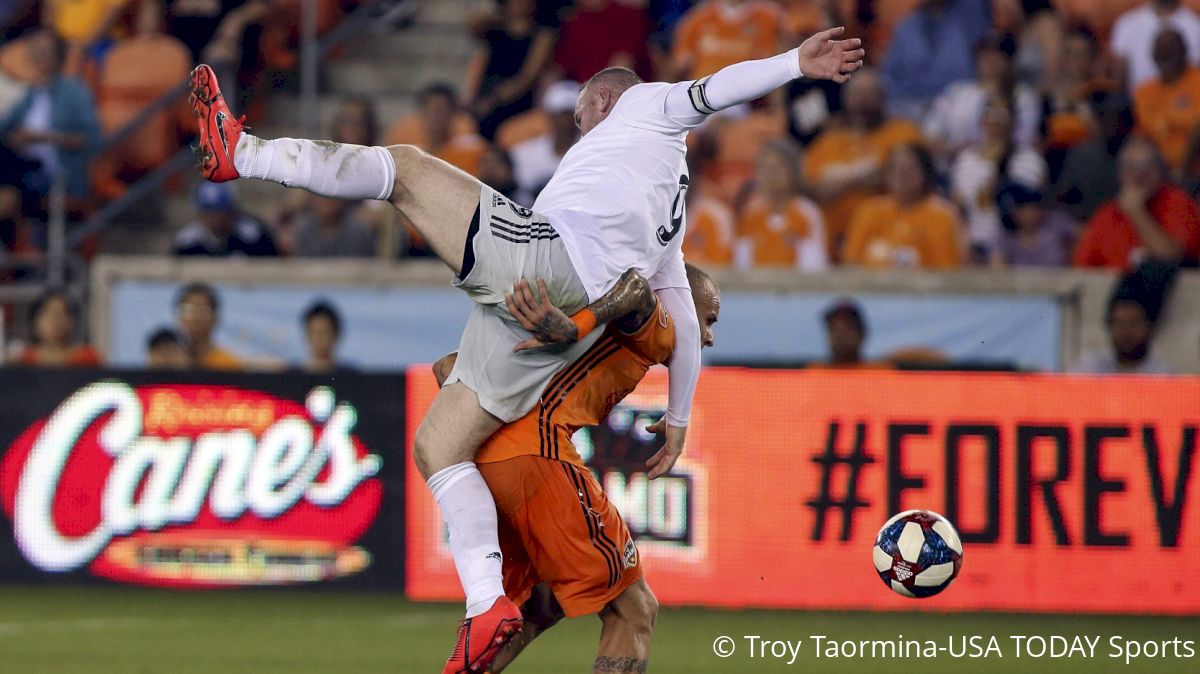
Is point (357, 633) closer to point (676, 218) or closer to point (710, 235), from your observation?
point (676, 218)

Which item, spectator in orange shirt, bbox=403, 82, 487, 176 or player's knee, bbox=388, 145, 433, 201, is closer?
player's knee, bbox=388, 145, 433, 201

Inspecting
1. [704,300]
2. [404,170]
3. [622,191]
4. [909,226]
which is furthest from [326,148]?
[909,226]

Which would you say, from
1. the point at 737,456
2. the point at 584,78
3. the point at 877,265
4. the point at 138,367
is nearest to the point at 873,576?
the point at 737,456

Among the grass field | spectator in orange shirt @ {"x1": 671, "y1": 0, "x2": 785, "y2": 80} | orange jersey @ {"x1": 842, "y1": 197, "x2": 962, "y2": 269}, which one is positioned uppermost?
spectator in orange shirt @ {"x1": 671, "y1": 0, "x2": 785, "y2": 80}

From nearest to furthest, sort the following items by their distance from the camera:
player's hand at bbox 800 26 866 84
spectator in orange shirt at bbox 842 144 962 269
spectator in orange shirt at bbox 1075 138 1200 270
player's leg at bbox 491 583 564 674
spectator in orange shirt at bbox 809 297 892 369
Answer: player's hand at bbox 800 26 866 84 < player's leg at bbox 491 583 564 674 < spectator in orange shirt at bbox 809 297 892 369 < spectator in orange shirt at bbox 1075 138 1200 270 < spectator in orange shirt at bbox 842 144 962 269

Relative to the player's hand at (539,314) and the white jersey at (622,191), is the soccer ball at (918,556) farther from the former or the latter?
the player's hand at (539,314)

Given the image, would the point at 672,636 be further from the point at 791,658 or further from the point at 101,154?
the point at 101,154

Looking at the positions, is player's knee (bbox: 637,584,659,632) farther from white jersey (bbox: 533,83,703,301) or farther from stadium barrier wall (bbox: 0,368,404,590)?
stadium barrier wall (bbox: 0,368,404,590)

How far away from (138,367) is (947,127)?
20.8ft

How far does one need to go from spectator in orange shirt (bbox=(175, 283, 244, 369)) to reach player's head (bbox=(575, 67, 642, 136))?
6590 millimetres

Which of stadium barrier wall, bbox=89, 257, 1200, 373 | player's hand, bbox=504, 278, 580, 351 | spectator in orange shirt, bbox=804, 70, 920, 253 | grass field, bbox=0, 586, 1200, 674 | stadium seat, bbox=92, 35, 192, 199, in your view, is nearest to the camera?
player's hand, bbox=504, 278, 580, 351

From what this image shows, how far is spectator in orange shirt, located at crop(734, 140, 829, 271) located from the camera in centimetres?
1343

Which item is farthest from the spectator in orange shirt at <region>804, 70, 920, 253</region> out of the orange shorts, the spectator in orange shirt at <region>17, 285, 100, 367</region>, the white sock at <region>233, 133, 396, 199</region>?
the white sock at <region>233, 133, 396, 199</region>

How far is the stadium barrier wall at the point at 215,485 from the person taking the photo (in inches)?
444
